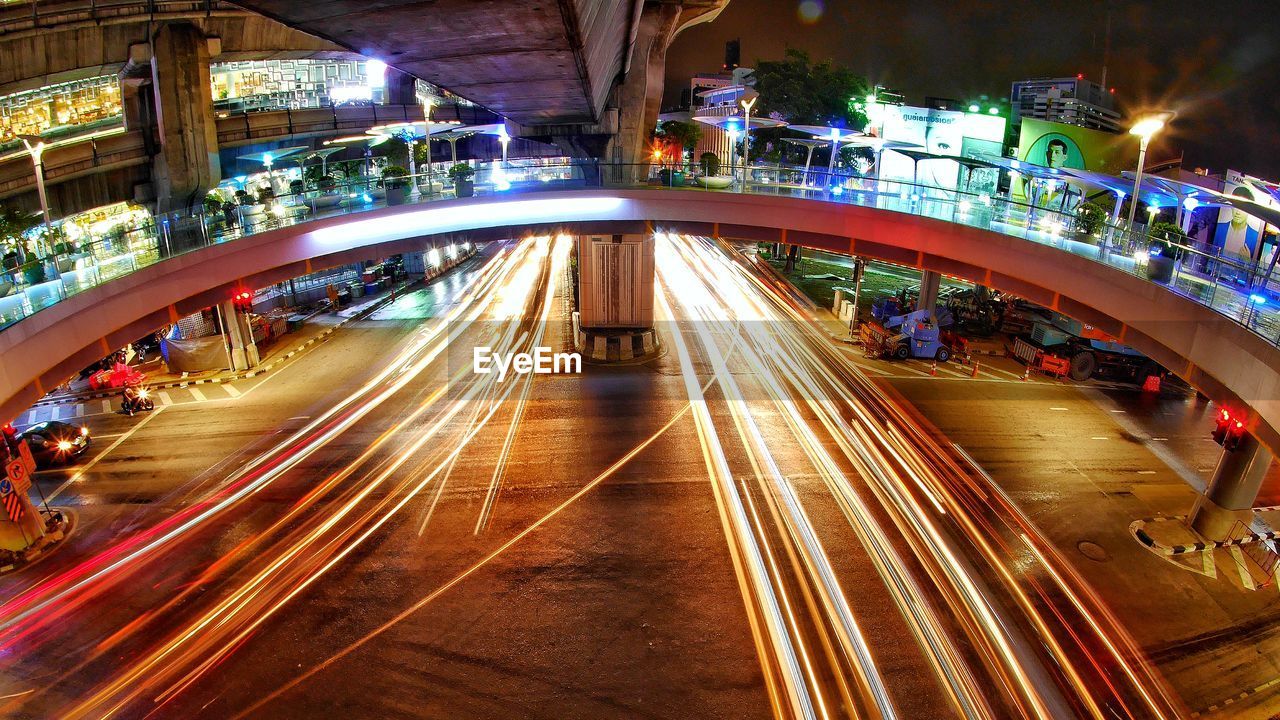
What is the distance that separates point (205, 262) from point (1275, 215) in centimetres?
2336

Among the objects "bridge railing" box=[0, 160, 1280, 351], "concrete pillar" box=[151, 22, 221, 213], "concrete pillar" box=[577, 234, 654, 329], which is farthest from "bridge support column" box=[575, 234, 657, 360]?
"concrete pillar" box=[151, 22, 221, 213]

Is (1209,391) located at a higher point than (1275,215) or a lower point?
lower

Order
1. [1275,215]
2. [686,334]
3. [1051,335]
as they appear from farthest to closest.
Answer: [686,334] < [1051,335] < [1275,215]

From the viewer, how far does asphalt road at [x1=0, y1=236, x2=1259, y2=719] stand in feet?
33.5

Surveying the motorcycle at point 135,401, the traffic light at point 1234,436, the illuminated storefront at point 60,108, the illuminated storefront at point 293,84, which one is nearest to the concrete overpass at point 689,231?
the traffic light at point 1234,436

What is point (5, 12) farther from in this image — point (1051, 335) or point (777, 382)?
point (1051, 335)

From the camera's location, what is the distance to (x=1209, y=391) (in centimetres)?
1193

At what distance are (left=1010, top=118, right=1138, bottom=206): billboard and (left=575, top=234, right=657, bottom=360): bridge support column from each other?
1929 centimetres

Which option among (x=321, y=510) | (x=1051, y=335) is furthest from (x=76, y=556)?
(x=1051, y=335)

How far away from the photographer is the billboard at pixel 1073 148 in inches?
1245

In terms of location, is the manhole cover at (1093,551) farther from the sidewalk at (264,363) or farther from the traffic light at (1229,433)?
the sidewalk at (264,363)

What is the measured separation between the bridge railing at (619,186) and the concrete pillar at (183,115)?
597 centimetres

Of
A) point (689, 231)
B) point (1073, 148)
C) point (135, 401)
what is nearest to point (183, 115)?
point (135, 401)

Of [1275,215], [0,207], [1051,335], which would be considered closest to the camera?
Answer: [1275,215]
